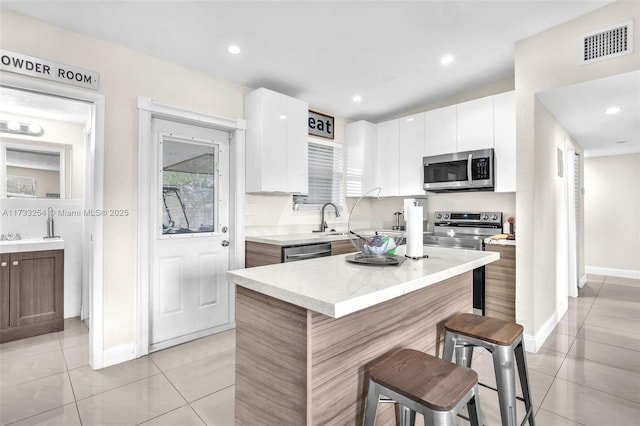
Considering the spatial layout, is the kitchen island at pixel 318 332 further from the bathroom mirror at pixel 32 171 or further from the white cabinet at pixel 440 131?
the bathroom mirror at pixel 32 171

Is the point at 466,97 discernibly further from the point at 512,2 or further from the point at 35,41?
the point at 35,41

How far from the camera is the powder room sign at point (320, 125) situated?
13.5ft

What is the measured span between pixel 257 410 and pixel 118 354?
188 cm

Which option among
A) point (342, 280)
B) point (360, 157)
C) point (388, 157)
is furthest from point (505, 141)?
point (342, 280)

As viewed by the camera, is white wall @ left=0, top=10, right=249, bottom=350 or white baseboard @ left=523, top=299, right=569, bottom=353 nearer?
white wall @ left=0, top=10, right=249, bottom=350

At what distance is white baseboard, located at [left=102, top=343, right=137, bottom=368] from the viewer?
2.49 meters

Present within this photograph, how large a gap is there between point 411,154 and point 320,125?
1262mm

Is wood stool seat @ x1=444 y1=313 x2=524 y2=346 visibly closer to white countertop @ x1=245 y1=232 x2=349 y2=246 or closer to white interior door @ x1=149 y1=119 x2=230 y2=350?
white countertop @ x1=245 y1=232 x2=349 y2=246

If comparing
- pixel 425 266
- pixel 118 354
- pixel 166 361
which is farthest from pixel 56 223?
pixel 425 266

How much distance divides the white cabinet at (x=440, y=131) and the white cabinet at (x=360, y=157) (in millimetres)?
820

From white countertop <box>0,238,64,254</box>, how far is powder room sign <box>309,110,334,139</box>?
9.97 ft

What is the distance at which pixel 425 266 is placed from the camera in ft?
5.08

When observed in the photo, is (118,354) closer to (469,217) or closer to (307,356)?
(307,356)

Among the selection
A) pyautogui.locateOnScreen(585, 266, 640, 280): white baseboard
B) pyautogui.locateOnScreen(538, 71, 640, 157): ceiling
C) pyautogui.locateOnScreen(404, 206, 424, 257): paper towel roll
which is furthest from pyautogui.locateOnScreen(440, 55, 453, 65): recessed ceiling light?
pyautogui.locateOnScreen(585, 266, 640, 280): white baseboard
